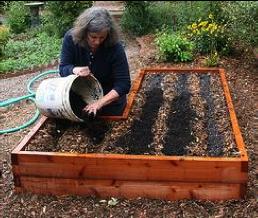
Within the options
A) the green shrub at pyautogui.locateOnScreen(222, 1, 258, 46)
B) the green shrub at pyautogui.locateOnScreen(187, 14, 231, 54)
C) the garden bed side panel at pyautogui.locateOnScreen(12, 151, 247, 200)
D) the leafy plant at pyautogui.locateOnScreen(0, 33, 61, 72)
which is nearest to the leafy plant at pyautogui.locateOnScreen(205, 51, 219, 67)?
the green shrub at pyautogui.locateOnScreen(187, 14, 231, 54)

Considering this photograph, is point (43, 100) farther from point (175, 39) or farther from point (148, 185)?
point (175, 39)

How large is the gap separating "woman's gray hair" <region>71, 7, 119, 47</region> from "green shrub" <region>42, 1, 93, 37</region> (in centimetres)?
510

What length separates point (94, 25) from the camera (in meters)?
3.88

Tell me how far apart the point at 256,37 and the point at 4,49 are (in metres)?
4.24

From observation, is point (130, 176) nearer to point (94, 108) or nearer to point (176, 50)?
point (94, 108)

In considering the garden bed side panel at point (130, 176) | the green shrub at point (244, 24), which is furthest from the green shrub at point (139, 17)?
the garden bed side panel at point (130, 176)

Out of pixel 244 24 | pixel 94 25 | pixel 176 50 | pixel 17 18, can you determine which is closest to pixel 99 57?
pixel 94 25

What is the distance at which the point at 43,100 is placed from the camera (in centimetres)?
400

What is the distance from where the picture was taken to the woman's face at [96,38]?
3923mm

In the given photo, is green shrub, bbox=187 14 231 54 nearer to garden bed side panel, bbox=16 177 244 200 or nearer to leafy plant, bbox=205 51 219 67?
leafy plant, bbox=205 51 219 67

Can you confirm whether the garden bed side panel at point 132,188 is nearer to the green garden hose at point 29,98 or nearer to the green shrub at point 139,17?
the green garden hose at point 29,98

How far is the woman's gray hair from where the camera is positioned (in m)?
3.89

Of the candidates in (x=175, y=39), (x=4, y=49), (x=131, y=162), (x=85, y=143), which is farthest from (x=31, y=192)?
(x=4, y=49)

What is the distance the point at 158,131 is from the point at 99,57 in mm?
818
